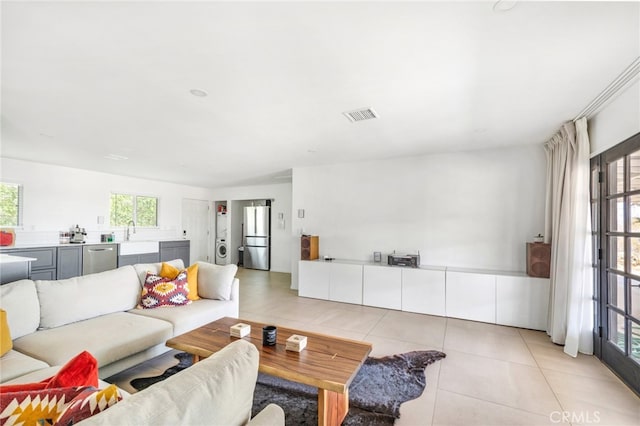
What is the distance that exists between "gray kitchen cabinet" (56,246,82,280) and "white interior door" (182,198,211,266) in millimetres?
2908

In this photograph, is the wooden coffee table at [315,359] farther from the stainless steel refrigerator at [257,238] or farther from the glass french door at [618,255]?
the stainless steel refrigerator at [257,238]

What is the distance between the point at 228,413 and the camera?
906mm

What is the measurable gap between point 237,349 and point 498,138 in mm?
4087

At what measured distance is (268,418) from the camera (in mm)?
1098

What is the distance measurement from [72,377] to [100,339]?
140 centimetres

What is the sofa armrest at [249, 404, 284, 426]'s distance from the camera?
1056mm

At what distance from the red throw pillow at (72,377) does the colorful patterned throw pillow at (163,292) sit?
200cm

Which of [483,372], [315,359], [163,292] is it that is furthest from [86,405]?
[483,372]

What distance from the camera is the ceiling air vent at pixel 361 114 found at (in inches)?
113

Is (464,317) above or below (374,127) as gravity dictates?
below

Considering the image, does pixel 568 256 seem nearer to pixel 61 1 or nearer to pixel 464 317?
pixel 464 317

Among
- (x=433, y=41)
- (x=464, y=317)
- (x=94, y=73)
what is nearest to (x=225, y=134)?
(x=94, y=73)

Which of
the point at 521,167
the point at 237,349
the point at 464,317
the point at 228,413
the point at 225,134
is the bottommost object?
the point at 464,317

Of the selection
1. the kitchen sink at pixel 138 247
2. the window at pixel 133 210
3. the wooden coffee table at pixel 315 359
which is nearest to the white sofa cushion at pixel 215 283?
the wooden coffee table at pixel 315 359
